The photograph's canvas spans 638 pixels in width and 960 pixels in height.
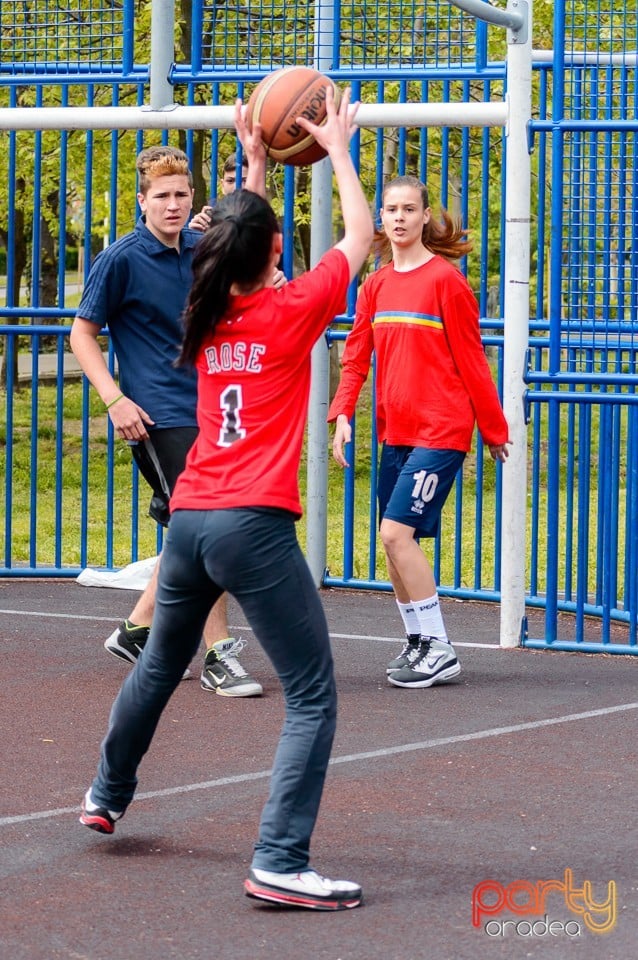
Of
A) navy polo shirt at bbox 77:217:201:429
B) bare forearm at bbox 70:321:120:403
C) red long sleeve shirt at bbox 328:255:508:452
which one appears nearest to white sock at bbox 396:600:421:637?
red long sleeve shirt at bbox 328:255:508:452

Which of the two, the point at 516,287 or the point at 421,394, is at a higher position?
the point at 516,287

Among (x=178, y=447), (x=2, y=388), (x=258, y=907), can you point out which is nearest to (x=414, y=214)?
(x=178, y=447)

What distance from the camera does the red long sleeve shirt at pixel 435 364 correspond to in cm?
687

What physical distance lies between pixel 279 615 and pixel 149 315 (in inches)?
106

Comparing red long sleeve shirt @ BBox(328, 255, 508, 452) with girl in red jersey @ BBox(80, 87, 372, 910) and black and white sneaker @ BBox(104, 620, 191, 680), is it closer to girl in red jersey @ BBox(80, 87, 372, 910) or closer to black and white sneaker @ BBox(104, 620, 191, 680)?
black and white sneaker @ BBox(104, 620, 191, 680)

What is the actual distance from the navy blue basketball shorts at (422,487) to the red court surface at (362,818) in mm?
765

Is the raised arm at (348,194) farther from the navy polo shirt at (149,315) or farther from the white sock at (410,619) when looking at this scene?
the white sock at (410,619)

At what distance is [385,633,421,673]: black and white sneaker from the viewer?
7.10m

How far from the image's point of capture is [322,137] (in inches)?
177

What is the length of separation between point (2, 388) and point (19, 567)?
9.83 metres

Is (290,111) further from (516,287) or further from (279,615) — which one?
(516,287)

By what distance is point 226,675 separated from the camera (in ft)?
22.3

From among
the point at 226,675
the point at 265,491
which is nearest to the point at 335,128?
the point at 265,491

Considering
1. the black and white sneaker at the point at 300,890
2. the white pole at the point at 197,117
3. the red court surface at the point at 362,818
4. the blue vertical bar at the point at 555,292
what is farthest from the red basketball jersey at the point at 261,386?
the white pole at the point at 197,117
